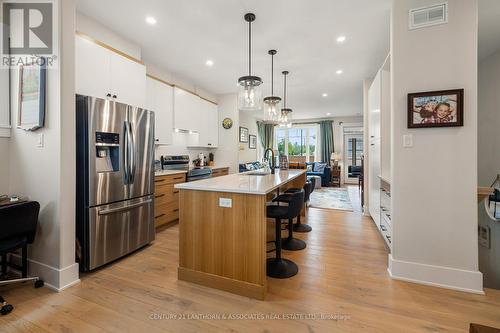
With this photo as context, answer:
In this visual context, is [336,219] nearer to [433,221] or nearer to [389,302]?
[433,221]

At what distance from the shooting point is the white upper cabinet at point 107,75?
8.63 ft

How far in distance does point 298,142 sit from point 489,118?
6.96m

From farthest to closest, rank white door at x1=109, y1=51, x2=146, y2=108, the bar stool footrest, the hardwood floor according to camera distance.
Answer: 1. white door at x1=109, y1=51, x2=146, y2=108
2. the bar stool footrest
3. the hardwood floor

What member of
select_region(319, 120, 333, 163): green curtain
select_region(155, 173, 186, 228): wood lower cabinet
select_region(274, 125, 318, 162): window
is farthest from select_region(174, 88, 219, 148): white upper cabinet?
select_region(319, 120, 333, 163): green curtain

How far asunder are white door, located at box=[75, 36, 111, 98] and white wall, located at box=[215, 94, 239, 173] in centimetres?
307

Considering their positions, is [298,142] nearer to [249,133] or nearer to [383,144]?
[249,133]

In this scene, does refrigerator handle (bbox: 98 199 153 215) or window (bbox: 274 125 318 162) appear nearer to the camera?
refrigerator handle (bbox: 98 199 153 215)

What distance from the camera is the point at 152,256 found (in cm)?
279

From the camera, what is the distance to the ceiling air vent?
2.09 m

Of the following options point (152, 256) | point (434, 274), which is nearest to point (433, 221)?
point (434, 274)

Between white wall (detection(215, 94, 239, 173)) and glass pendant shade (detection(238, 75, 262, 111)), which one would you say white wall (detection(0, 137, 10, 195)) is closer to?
glass pendant shade (detection(238, 75, 262, 111))

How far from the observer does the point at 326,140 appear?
9.66 meters

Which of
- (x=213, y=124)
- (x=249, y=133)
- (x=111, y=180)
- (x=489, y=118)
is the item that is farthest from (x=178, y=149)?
(x=489, y=118)

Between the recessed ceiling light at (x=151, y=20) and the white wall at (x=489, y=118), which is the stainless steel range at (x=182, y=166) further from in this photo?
the white wall at (x=489, y=118)
